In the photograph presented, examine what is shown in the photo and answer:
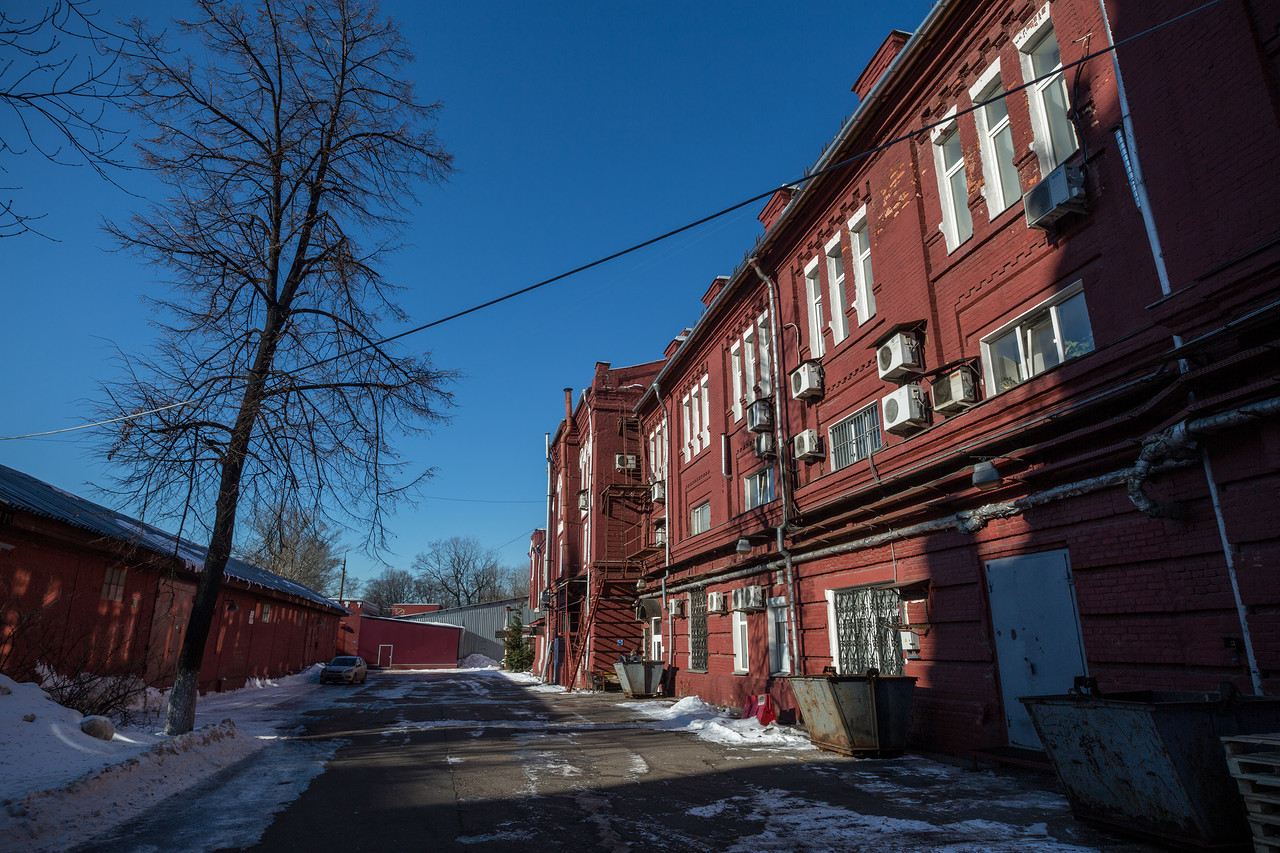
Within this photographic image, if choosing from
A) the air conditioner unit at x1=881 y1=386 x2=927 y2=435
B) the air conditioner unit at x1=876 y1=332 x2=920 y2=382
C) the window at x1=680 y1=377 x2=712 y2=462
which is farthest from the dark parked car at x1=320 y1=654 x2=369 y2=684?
the air conditioner unit at x1=876 y1=332 x2=920 y2=382

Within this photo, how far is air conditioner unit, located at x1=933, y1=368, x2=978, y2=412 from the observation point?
959cm

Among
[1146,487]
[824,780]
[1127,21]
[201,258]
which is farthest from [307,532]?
[1127,21]

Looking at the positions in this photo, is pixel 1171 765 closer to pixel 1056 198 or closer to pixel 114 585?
pixel 1056 198

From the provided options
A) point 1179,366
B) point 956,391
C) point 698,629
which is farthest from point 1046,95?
point 698,629

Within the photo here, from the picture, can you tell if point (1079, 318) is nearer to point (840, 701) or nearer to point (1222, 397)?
point (1222, 397)

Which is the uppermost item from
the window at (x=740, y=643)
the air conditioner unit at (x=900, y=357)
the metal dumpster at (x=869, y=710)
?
the air conditioner unit at (x=900, y=357)

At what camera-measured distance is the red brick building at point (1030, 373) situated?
6.32 metres

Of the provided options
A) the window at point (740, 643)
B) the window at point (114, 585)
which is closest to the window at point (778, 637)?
the window at point (740, 643)

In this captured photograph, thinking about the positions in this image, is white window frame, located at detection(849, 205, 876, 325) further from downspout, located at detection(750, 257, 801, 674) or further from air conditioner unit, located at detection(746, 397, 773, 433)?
air conditioner unit, located at detection(746, 397, 773, 433)

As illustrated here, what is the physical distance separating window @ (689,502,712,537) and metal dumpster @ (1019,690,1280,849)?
14.4 meters

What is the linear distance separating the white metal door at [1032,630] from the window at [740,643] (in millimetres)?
8337

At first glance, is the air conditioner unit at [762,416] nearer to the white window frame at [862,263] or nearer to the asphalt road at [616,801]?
the white window frame at [862,263]

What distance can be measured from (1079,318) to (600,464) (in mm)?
22812

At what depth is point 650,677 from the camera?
2127cm
